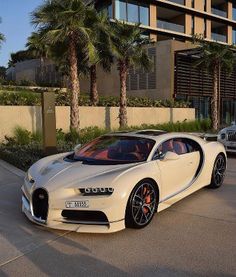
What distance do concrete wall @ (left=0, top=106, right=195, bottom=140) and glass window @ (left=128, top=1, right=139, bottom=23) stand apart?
55.5ft

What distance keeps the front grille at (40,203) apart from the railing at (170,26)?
39983 mm

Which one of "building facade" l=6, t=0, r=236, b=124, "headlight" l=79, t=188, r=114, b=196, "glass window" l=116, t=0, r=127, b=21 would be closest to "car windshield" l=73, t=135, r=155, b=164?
"headlight" l=79, t=188, r=114, b=196

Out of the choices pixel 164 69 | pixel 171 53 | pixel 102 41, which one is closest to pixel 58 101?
pixel 102 41

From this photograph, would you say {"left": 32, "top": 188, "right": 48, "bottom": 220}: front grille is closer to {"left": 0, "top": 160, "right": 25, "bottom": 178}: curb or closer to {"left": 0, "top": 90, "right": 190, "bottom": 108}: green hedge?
{"left": 0, "top": 160, "right": 25, "bottom": 178}: curb

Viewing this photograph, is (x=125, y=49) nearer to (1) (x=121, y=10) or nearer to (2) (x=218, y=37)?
(1) (x=121, y=10)

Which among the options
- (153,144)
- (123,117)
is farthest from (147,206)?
(123,117)

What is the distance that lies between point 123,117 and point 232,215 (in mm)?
14385

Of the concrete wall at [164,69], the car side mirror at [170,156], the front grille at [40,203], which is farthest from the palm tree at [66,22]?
the concrete wall at [164,69]

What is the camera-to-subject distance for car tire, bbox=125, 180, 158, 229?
205 inches

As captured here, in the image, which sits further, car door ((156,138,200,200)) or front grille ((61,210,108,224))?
car door ((156,138,200,200))

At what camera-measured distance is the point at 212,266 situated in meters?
Answer: 4.20

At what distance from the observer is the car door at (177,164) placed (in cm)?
605

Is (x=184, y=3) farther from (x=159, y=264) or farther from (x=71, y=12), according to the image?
(x=159, y=264)

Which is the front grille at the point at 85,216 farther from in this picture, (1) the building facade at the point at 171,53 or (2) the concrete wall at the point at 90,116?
(1) the building facade at the point at 171,53
